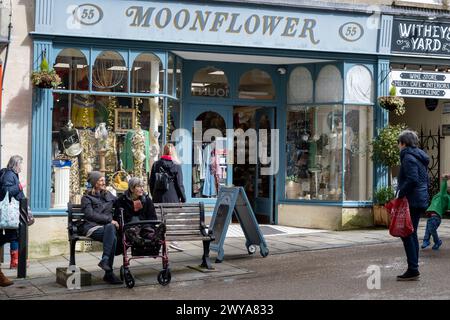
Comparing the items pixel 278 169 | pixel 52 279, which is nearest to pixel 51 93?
pixel 52 279

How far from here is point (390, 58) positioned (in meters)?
14.3

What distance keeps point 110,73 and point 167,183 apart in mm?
2581

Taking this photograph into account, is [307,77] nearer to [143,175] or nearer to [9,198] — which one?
[143,175]

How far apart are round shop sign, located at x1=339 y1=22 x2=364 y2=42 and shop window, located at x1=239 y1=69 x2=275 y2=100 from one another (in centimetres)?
193

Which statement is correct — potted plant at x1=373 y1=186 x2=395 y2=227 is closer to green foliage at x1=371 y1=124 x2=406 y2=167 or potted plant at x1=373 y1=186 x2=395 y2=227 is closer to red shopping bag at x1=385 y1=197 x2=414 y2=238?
green foliage at x1=371 y1=124 x2=406 y2=167

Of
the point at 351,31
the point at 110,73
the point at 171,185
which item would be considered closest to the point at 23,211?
the point at 171,185

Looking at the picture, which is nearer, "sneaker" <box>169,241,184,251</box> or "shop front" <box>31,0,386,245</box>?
"sneaker" <box>169,241,184,251</box>

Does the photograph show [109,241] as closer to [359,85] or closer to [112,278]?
[112,278]

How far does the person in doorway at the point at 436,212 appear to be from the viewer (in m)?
11.0

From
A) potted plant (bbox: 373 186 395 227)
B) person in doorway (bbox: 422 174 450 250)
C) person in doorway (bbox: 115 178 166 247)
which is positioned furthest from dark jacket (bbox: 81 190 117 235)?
potted plant (bbox: 373 186 395 227)

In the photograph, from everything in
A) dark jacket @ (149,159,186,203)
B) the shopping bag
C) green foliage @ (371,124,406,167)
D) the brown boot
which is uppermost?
green foliage @ (371,124,406,167)

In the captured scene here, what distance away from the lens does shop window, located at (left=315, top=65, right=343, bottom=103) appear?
14156mm

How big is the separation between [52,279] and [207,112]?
6116mm

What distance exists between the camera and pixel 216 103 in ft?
47.6
